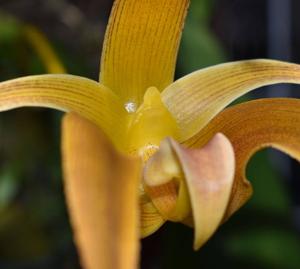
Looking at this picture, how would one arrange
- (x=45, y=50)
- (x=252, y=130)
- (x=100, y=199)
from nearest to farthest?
(x=100, y=199), (x=252, y=130), (x=45, y=50)

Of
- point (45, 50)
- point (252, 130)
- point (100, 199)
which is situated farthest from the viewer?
point (45, 50)

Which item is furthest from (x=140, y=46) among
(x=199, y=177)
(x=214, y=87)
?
(x=199, y=177)

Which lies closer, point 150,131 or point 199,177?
point 199,177

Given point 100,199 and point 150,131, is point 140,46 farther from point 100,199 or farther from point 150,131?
point 100,199

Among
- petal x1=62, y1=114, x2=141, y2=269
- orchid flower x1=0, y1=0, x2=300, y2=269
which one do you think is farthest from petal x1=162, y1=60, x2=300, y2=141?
petal x1=62, y1=114, x2=141, y2=269

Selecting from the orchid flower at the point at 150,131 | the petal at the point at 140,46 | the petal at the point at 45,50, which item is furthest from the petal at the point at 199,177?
the petal at the point at 45,50

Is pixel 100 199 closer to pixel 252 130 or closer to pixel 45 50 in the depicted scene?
pixel 252 130
